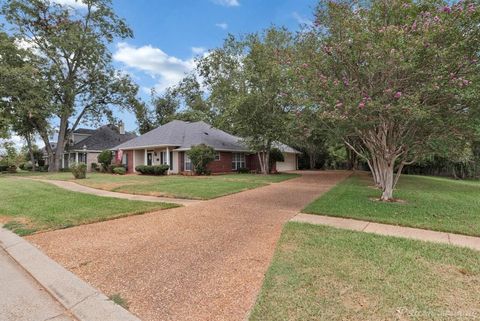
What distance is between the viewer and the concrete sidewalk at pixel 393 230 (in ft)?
17.6

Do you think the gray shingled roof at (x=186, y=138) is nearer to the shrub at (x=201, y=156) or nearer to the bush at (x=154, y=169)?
the shrub at (x=201, y=156)

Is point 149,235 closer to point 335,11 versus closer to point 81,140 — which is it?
point 335,11

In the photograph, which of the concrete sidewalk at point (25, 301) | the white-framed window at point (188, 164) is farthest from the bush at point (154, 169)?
the concrete sidewalk at point (25, 301)

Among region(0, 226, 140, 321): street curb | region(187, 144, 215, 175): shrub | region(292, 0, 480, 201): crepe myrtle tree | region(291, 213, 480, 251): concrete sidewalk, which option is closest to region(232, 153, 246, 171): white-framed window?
region(187, 144, 215, 175): shrub

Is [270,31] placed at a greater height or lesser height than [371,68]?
greater

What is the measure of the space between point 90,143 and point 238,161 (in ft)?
61.3

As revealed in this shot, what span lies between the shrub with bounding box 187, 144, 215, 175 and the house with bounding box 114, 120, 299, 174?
1389 mm

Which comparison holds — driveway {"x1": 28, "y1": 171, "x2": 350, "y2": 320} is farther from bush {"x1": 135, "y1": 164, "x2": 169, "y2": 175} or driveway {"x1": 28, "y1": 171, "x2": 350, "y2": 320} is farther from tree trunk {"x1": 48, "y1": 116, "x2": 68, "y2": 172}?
tree trunk {"x1": 48, "y1": 116, "x2": 68, "y2": 172}

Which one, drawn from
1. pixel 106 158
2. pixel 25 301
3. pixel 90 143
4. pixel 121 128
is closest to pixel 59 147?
pixel 90 143

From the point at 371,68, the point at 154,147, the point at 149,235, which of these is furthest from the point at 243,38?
the point at 149,235

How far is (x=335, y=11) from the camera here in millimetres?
8422

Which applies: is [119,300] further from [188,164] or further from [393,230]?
[188,164]

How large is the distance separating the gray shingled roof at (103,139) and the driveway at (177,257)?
30.1 meters

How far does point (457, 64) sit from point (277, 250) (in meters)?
6.40
